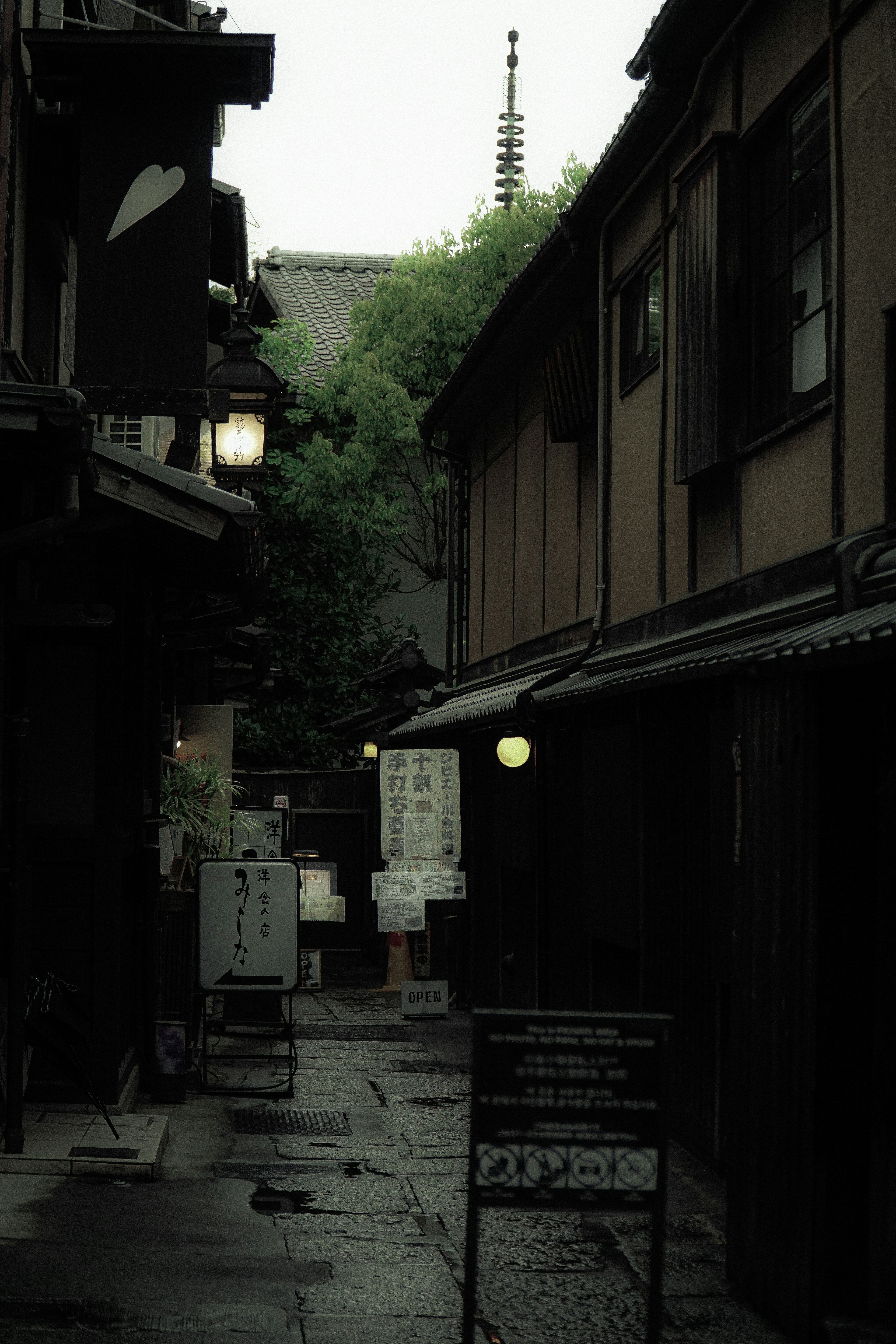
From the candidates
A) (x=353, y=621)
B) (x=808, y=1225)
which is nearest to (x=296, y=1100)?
(x=808, y=1225)

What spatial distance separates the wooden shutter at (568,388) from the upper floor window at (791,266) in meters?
4.65

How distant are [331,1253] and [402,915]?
9.49 metres

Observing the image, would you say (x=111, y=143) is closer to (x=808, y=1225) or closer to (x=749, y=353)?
(x=749, y=353)

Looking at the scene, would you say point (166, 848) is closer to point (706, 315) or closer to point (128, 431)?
point (706, 315)

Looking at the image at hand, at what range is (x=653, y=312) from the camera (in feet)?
41.9

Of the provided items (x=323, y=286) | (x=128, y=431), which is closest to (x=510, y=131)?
(x=323, y=286)

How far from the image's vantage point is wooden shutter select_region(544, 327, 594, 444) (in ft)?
48.2

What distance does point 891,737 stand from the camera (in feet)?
21.2

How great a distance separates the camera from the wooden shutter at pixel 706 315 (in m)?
10.0

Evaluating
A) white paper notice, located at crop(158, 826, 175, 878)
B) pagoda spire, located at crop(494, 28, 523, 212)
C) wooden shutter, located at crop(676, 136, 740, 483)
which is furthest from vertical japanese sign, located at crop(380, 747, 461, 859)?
pagoda spire, located at crop(494, 28, 523, 212)

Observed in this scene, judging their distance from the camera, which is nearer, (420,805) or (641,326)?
(641,326)

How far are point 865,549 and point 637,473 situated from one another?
17.6 feet

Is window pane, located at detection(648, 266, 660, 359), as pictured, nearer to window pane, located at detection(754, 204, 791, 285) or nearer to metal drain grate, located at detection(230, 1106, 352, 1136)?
window pane, located at detection(754, 204, 791, 285)

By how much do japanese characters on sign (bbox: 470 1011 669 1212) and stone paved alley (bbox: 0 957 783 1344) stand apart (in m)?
1.22
